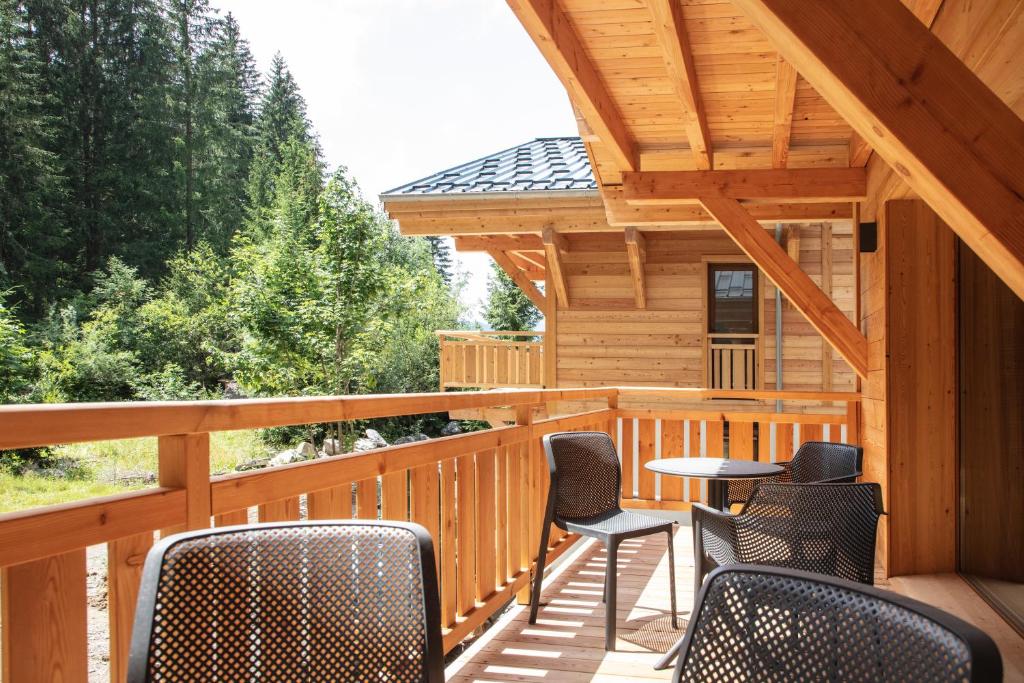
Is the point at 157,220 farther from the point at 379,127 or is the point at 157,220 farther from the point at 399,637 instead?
the point at 379,127

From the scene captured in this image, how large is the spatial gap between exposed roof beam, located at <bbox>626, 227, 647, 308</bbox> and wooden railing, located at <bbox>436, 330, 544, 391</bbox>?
1804 millimetres

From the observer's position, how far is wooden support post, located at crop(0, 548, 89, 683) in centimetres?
113

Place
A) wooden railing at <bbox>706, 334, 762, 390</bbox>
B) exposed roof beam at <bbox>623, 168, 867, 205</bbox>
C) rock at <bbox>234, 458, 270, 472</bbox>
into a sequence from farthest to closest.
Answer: rock at <bbox>234, 458, 270, 472</bbox>
wooden railing at <bbox>706, 334, 762, 390</bbox>
exposed roof beam at <bbox>623, 168, 867, 205</bbox>

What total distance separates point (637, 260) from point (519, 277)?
2.21 m

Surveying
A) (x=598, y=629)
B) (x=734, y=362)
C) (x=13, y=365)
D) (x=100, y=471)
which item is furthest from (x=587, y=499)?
(x=13, y=365)

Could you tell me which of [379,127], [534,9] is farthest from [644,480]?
[379,127]

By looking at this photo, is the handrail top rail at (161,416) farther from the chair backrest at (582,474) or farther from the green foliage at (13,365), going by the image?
the green foliage at (13,365)

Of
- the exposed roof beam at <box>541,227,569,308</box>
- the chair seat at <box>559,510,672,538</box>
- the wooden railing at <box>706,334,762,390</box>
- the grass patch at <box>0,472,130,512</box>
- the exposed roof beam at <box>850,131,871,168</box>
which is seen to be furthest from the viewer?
the grass patch at <box>0,472,130,512</box>

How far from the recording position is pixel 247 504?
164 cm

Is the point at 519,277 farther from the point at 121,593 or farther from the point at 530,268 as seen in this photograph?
the point at 121,593

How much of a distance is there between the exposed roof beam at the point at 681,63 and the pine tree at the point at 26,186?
2563cm

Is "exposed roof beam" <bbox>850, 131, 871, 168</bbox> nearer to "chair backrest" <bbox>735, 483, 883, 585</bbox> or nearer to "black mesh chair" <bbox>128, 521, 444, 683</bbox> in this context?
"chair backrest" <bbox>735, 483, 883, 585</bbox>

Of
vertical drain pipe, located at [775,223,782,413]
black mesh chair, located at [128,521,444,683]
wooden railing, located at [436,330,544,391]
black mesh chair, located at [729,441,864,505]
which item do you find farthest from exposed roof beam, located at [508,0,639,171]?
wooden railing, located at [436,330,544,391]

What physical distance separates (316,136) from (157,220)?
32.8 ft
